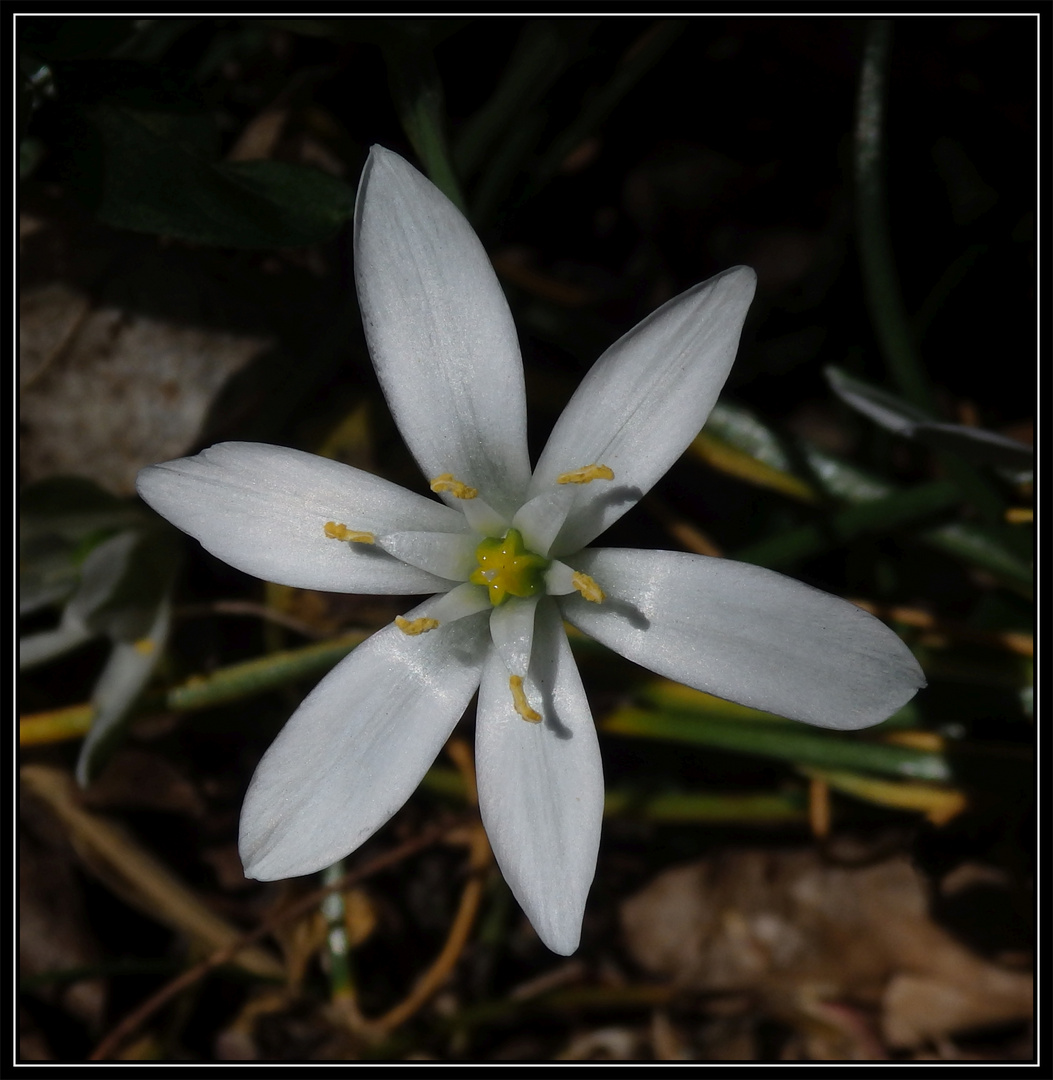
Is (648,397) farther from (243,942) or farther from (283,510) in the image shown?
(243,942)

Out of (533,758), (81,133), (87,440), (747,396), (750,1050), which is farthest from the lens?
(747,396)

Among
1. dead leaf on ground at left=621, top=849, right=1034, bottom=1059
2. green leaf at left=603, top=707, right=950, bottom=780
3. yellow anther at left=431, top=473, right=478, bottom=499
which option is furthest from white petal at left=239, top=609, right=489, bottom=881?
dead leaf on ground at left=621, top=849, right=1034, bottom=1059

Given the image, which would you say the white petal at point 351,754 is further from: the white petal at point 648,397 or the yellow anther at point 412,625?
the white petal at point 648,397

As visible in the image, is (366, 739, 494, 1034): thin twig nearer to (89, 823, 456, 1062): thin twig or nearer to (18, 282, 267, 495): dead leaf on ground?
(89, 823, 456, 1062): thin twig

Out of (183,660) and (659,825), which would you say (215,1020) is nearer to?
(183,660)

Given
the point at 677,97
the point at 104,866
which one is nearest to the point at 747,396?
the point at 677,97

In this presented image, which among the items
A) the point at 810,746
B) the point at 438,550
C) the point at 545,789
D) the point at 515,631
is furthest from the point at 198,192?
the point at 810,746
